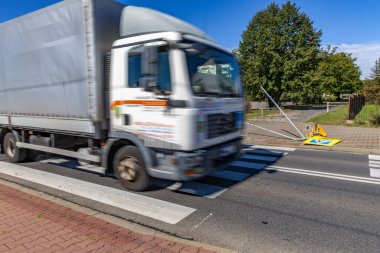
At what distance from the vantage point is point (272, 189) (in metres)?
5.69

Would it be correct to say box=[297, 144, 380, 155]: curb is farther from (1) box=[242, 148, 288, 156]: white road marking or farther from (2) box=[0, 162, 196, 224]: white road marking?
(2) box=[0, 162, 196, 224]: white road marking

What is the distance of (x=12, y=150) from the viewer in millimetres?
7984

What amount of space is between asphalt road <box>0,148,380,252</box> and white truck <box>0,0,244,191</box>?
601 millimetres

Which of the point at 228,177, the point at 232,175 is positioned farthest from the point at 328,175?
the point at 228,177

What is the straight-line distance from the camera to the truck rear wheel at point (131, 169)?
17.2ft

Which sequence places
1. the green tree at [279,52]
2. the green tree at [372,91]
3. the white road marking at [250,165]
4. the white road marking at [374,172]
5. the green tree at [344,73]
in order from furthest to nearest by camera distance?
the green tree at [344,73] → the green tree at [279,52] → the green tree at [372,91] → the white road marking at [250,165] → the white road marking at [374,172]

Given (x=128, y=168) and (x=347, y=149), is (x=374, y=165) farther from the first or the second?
(x=128, y=168)

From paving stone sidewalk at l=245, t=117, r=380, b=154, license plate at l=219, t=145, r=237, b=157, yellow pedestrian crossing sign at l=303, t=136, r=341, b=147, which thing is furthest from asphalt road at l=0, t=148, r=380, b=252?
yellow pedestrian crossing sign at l=303, t=136, r=341, b=147

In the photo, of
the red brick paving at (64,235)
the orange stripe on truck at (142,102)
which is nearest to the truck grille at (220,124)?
the orange stripe on truck at (142,102)

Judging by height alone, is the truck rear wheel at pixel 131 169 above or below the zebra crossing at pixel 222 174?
above

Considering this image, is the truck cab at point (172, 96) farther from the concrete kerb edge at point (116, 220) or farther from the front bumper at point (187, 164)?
the concrete kerb edge at point (116, 220)

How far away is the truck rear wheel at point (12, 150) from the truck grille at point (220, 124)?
216 inches

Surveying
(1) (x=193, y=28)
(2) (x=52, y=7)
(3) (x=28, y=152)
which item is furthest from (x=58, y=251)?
(3) (x=28, y=152)

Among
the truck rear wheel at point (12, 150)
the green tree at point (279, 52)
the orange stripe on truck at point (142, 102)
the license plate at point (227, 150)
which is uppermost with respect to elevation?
the green tree at point (279, 52)
